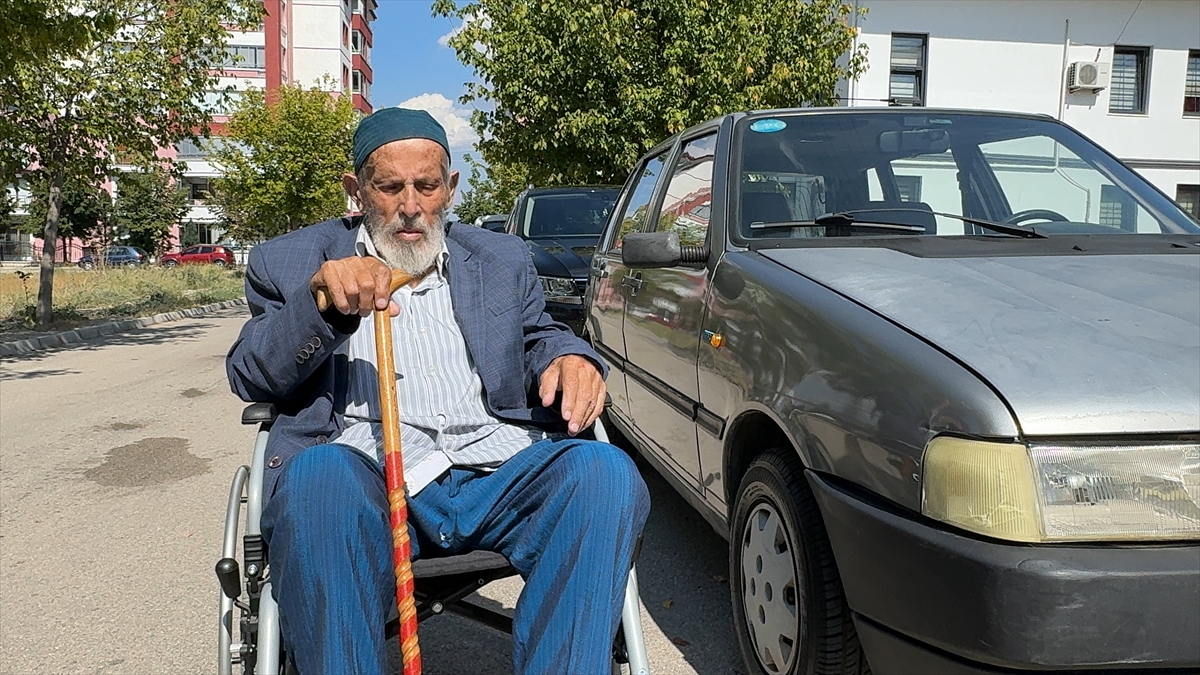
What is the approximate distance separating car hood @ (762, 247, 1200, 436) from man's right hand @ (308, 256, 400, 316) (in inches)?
45.3

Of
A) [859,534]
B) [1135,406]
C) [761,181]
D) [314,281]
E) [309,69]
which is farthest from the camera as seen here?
[309,69]

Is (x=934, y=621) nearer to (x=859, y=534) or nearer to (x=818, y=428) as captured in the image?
(x=859, y=534)

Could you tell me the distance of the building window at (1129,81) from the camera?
21.6m

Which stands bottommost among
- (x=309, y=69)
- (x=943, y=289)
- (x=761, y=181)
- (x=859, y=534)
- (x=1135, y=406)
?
(x=859, y=534)

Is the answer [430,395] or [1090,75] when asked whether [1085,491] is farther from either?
[1090,75]

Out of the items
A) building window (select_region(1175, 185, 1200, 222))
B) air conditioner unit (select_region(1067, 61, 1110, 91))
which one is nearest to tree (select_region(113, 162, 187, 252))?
air conditioner unit (select_region(1067, 61, 1110, 91))

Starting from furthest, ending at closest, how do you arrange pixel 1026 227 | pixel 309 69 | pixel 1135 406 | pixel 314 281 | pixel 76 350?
pixel 309 69
pixel 76 350
pixel 1026 227
pixel 314 281
pixel 1135 406

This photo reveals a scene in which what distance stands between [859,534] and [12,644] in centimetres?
293

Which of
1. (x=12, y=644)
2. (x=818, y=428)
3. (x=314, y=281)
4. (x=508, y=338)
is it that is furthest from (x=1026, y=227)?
(x=12, y=644)

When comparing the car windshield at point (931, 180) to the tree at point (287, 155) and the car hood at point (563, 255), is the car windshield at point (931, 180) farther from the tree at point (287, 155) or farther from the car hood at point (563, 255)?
the tree at point (287, 155)

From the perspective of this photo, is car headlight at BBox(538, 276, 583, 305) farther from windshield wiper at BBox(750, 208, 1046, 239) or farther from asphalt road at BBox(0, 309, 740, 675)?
windshield wiper at BBox(750, 208, 1046, 239)

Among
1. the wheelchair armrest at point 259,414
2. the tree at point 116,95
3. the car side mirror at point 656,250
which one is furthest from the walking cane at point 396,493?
the tree at point 116,95

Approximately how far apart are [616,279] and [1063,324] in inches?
108

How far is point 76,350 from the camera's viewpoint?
40.5ft
